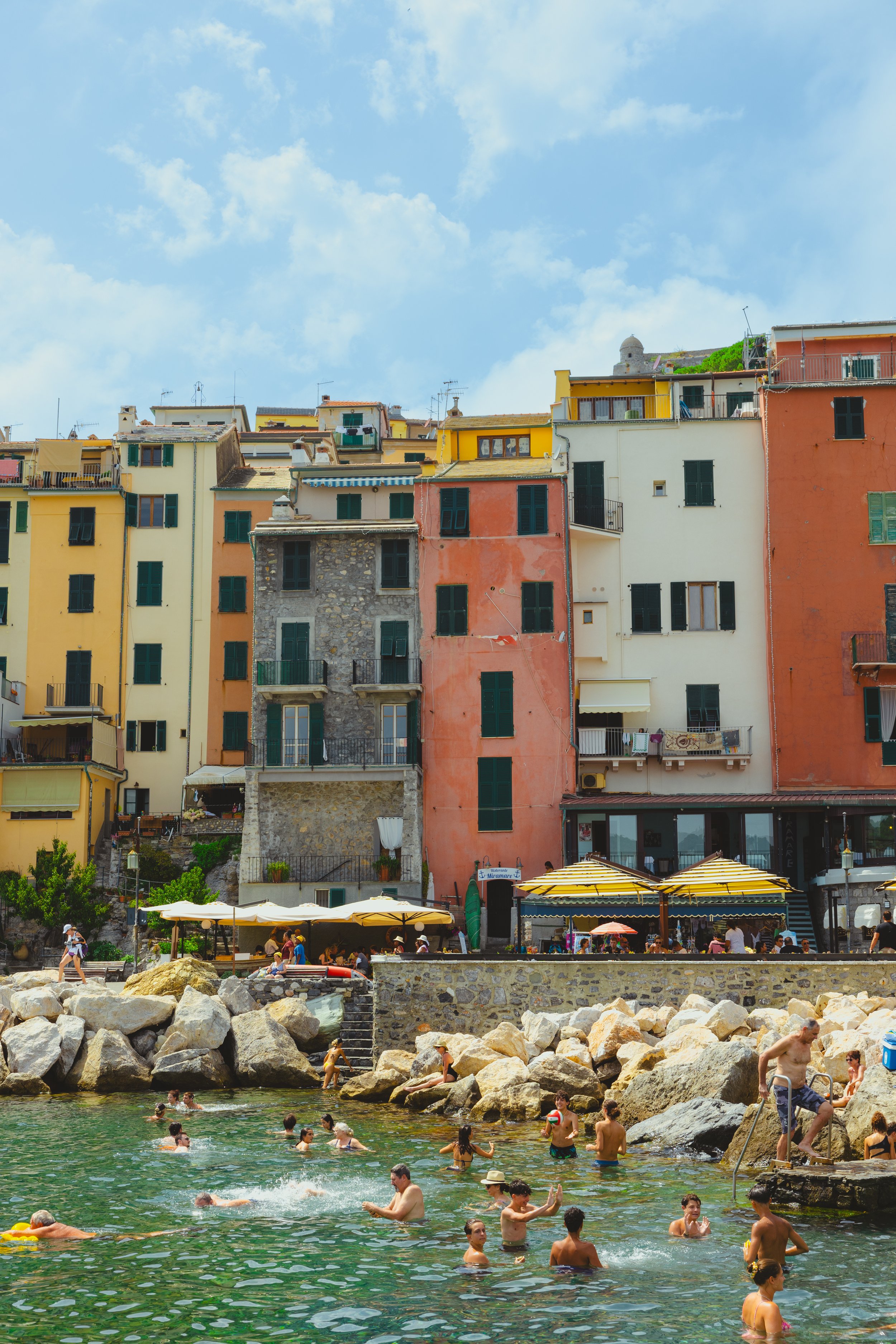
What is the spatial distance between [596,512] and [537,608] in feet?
12.4

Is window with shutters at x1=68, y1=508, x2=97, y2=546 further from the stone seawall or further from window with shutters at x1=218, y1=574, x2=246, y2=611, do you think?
the stone seawall

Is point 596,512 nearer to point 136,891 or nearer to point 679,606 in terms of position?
point 679,606

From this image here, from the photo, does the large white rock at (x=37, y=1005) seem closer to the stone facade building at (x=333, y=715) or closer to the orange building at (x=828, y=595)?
the stone facade building at (x=333, y=715)

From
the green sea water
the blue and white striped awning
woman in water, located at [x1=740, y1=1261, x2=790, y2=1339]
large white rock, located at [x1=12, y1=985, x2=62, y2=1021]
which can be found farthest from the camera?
the blue and white striped awning

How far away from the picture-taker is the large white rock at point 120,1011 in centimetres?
2611

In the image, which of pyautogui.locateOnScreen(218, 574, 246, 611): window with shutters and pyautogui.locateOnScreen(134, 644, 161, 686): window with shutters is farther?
pyautogui.locateOnScreen(218, 574, 246, 611): window with shutters

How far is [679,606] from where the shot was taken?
39344mm

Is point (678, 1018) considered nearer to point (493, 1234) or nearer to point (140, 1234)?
point (493, 1234)

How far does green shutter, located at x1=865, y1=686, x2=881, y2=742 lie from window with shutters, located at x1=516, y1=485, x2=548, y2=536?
10.2 m

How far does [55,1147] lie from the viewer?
18703 mm

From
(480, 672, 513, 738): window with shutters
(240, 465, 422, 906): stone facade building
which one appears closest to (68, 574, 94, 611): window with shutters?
(240, 465, 422, 906): stone facade building

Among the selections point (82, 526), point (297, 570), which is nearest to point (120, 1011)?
point (297, 570)

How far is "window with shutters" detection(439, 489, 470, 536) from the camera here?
1542 inches

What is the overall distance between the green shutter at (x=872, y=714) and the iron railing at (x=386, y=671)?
40.9ft
